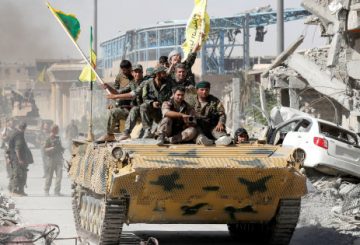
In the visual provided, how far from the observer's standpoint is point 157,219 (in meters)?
12.2

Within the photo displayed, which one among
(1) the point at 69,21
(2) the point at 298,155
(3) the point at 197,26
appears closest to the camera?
(2) the point at 298,155

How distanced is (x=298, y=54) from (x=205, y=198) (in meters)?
13.7

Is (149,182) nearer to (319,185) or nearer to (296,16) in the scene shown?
(319,185)

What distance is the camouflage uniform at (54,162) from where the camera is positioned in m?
22.4

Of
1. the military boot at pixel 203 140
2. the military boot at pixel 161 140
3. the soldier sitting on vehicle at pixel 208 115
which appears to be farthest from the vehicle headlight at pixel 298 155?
the military boot at pixel 161 140

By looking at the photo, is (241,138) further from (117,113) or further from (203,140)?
(117,113)

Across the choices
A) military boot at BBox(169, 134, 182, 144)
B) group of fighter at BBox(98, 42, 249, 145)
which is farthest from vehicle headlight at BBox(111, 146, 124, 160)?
military boot at BBox(169, 134, 182, 144)

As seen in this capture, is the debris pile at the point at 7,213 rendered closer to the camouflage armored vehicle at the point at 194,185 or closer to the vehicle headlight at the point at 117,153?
the camouflage armored vehicle at the point at 194,185

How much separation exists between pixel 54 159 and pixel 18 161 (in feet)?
2.95

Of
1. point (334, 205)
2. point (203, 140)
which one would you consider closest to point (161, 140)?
point (203, 140)

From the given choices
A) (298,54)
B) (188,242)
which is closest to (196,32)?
(188,242)

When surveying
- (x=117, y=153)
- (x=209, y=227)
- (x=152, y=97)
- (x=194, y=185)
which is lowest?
(x=209, y=227)

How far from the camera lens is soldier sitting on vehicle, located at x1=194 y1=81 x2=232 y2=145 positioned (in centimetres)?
1292

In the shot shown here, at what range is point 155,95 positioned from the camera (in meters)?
13.4
